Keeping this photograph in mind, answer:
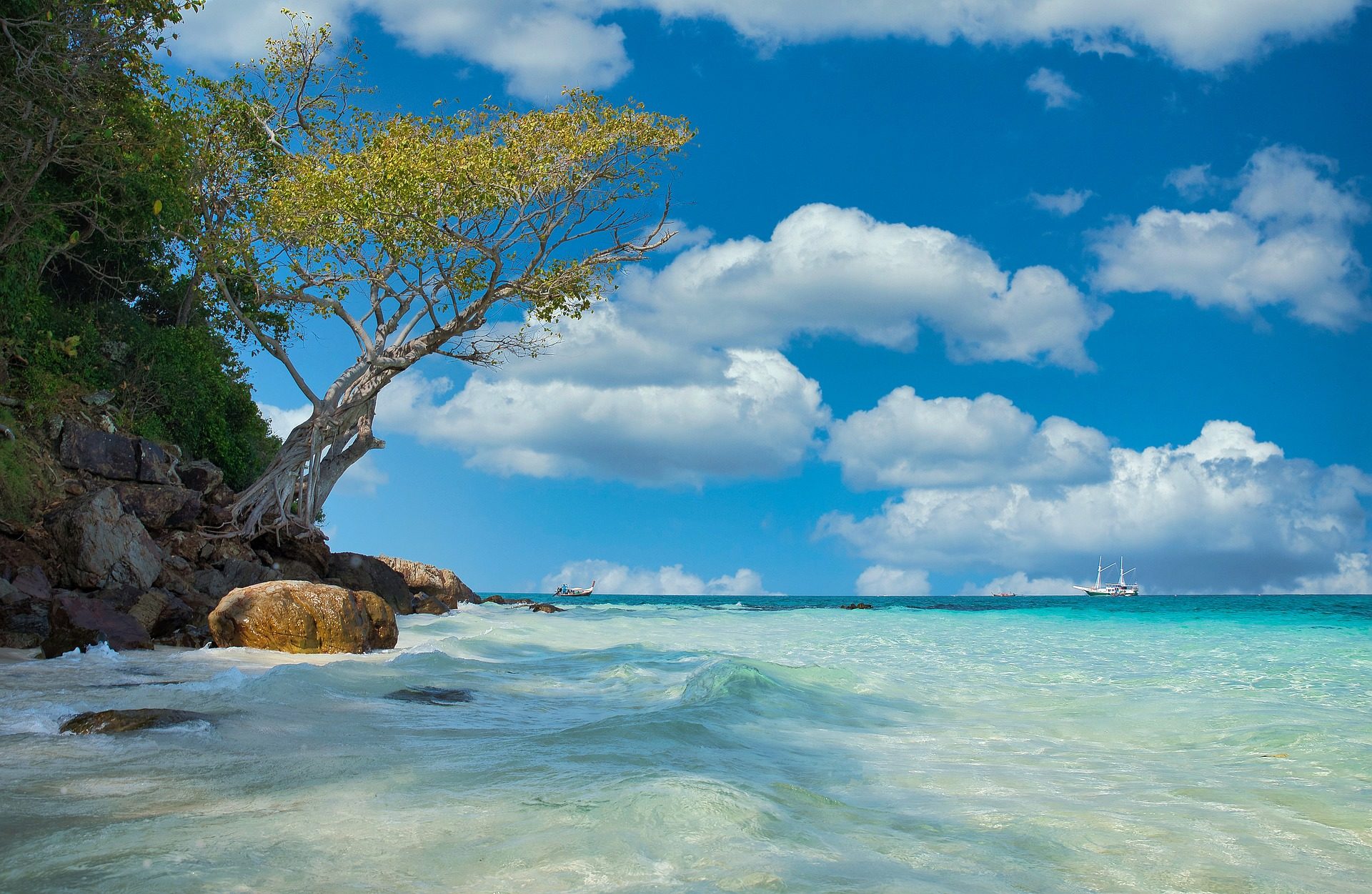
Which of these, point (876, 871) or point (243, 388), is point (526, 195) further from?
point (876, 871)

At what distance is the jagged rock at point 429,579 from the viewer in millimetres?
25141

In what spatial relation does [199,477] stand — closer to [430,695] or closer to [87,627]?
[87,627]

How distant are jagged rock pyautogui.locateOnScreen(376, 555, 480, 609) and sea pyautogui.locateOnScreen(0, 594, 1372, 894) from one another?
44.4ft

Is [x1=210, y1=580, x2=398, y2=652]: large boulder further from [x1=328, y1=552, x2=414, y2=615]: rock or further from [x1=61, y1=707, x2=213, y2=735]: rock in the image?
[x1=328, y1=552, x2=414, y2=615]: rock

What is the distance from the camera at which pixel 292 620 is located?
11391mm

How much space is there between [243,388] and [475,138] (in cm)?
1040

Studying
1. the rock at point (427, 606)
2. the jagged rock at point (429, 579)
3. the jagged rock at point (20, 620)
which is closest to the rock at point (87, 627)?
the jagged rock at point (20, 620)

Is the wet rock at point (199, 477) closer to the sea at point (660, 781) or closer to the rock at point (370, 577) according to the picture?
the rock at point (370, 577)

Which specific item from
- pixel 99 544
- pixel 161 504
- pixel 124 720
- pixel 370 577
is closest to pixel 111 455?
pixel 161 504

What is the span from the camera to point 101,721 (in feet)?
19.9

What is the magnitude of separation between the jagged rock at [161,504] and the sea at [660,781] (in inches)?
276

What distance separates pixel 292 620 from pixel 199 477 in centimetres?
962

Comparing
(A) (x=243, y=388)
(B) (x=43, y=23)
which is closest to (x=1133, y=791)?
(B) (x=43, y=23)

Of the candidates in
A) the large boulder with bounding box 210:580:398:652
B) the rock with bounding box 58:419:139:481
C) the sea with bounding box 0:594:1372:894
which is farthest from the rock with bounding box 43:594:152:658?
the rock with bounding box 58:419:139:481
